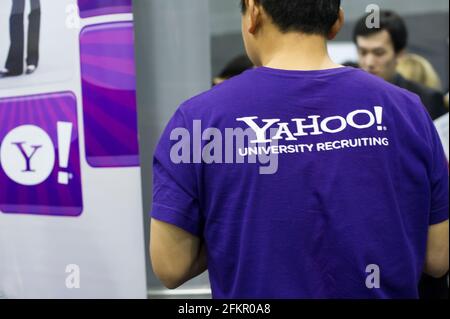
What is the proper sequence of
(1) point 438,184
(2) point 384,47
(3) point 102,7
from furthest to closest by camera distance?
(2) point 384,47, (3) point 102,7, (1) point 438,184

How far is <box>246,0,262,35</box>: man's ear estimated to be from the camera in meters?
1.01

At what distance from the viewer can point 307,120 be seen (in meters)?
0.96

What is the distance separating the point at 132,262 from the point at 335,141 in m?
0.72

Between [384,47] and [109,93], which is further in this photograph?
[384,47]

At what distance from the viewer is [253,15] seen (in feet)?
3.31

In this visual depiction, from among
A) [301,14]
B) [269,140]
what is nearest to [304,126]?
[269,140]

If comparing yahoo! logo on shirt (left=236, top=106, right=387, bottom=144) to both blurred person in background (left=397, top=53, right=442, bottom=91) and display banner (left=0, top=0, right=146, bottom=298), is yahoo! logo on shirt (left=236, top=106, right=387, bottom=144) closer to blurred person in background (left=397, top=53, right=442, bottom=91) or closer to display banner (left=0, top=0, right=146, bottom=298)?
display banner (left=0, top=0, right=146, bottom=298)

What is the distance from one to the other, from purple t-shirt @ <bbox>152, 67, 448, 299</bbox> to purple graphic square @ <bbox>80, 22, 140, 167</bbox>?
46 centimetres

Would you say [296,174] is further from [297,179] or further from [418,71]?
[418,71]

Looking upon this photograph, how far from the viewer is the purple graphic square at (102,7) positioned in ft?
4.57

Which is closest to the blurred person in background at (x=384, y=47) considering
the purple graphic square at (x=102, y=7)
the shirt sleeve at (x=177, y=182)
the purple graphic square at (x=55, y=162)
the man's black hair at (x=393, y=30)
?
the man's black hair at (x=393, y=30)

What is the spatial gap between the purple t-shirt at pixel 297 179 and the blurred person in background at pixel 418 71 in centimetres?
189

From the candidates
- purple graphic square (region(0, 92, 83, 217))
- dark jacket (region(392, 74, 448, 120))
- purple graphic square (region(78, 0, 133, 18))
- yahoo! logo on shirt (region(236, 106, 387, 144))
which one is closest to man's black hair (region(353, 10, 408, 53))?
dark jacket (region(392, 74, 448, 120))

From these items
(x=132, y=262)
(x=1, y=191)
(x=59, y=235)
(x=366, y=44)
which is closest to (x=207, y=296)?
(x=132, y=262)
